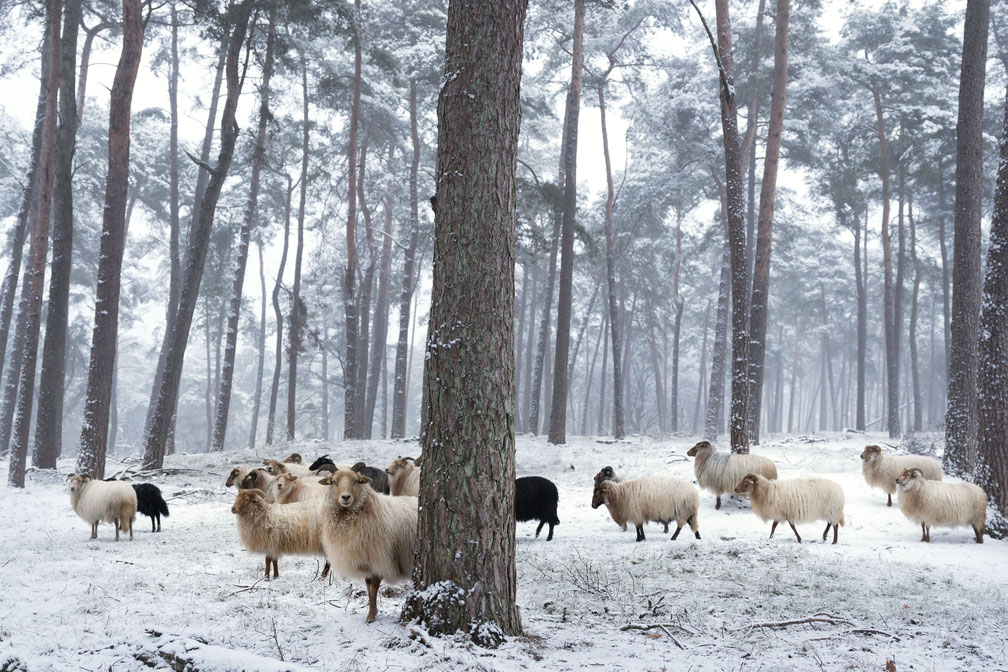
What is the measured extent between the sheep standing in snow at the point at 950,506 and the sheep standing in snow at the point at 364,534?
724cm

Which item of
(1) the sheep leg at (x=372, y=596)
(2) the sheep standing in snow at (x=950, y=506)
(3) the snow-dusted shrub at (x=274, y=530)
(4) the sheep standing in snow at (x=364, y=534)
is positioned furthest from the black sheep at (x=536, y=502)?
(2) the sheep standing in snow at (x=950, y=506)

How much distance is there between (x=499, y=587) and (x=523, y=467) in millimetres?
12059

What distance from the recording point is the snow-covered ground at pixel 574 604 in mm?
4176

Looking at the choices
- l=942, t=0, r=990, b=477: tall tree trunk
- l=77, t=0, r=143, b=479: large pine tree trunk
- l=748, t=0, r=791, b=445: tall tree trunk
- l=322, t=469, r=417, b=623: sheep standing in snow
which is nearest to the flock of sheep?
l=322, t=469, r=417, b=623: sheep standing in snow

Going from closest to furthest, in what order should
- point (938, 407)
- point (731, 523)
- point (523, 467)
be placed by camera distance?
point (731, 523) → point (523, 467) → point (938, 407)

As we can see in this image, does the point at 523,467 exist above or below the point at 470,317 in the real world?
below

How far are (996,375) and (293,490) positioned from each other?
9.86 m

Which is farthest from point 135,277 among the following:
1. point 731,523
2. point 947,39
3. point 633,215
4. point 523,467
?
point 947,39

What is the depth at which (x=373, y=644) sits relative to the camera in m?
4.43

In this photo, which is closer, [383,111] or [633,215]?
[383,111]

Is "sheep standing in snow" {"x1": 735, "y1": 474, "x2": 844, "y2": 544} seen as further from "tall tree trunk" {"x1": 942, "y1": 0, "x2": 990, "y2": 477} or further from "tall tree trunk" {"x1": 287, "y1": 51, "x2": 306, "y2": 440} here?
"tall tree trunk" {"x1": 287, "y1": 51, "x2": 306, "y2": 440}

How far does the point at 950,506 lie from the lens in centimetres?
858

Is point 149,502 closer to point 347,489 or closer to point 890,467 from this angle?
point 347,489

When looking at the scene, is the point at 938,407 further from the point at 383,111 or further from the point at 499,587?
the point at 499,587
